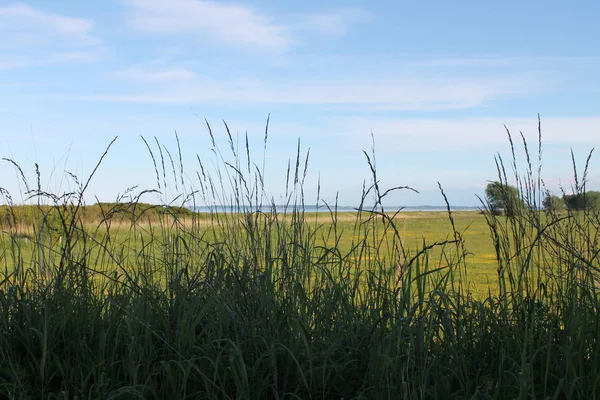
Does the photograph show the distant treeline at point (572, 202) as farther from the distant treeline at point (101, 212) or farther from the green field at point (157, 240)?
the distant treeline at point (101, 212)

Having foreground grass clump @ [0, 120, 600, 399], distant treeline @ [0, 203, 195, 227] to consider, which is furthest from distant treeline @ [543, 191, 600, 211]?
distant treeline @ [0, 203, 195, 227]

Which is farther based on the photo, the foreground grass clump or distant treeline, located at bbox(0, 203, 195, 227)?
distant treeline, located at bbox(0, 203, 195, 227)

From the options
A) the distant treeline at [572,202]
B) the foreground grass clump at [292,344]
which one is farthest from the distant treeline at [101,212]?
the distant treeline at [572,202]

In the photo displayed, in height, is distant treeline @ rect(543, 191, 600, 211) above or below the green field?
above

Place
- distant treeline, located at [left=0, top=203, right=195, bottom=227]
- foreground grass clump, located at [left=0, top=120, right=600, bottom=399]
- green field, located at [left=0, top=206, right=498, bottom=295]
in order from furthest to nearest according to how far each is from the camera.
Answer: green field, located at [left=0, top=206, right=498, bottom=295]
distant treeline, located at [left=0, top=203, right=195, bottom=227]
foreground grass clump, located at [left=0, top=120, right=600, bottom=399]

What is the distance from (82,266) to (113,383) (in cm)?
72

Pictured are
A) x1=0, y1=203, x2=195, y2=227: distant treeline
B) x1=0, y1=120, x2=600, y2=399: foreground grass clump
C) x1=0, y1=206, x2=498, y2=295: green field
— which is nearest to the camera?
x1=0, y1=120, x2=600, y2=399: foreground grass clump

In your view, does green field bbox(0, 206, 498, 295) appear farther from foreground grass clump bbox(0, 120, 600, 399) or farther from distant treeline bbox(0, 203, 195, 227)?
foreground grass clump bbox(0, 120, 600, 399)

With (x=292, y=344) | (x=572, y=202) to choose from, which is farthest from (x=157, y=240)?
(x=572, y=202)

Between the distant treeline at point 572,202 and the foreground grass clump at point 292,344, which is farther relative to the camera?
the distant treeline at point 572,202

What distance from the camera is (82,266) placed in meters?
2.89

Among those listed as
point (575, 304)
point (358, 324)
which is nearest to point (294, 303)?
point (358, 324)

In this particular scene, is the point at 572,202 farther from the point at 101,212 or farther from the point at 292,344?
the point at 101,212

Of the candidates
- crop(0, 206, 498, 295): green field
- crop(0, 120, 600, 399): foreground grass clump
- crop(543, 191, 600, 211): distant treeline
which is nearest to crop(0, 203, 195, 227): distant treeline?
crop(0, 206, 498, 295): green field
